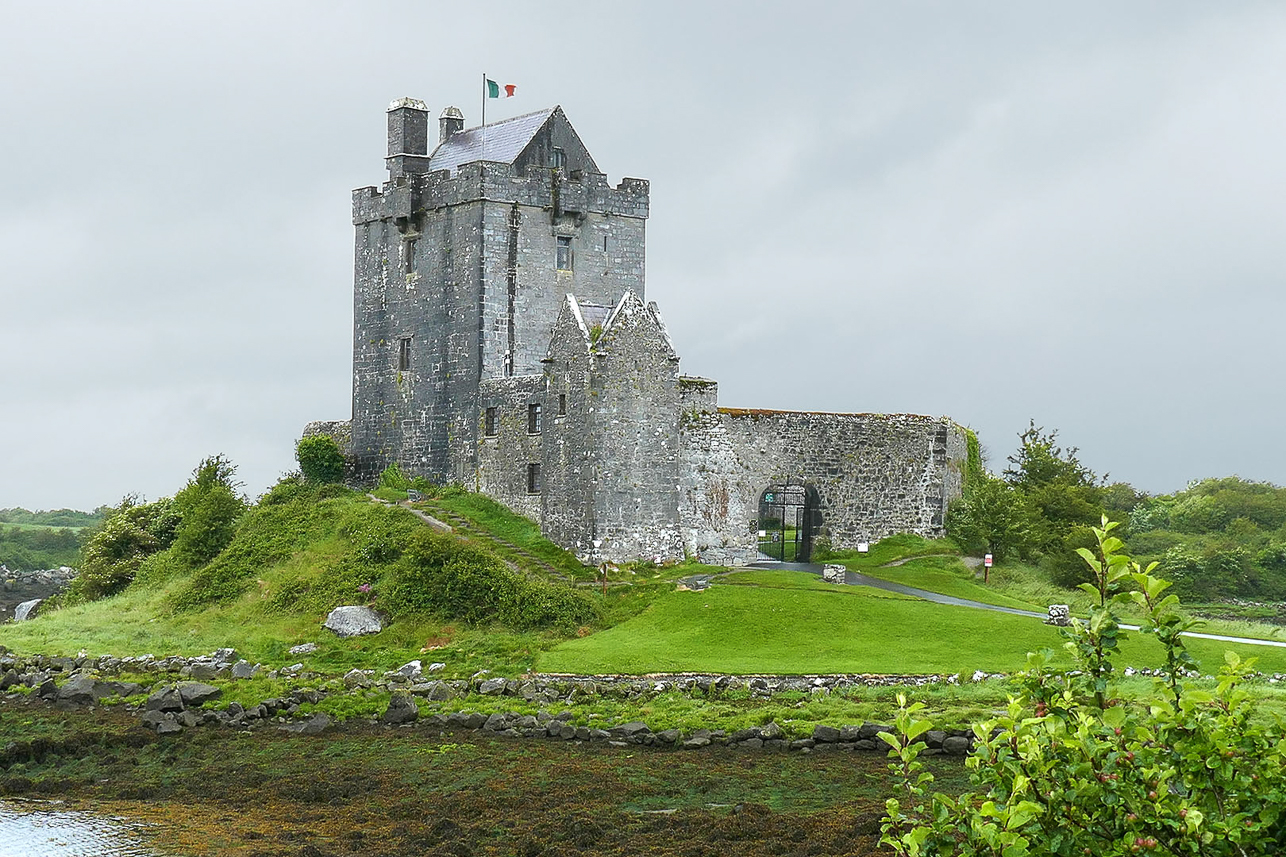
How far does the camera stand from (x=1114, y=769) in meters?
7.93

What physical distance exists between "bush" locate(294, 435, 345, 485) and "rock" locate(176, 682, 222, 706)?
18.9 m

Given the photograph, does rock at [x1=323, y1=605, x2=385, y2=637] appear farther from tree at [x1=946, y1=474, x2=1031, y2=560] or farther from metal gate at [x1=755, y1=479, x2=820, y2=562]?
tree at [x1=946, y1=474, x2=1031, y2=560]

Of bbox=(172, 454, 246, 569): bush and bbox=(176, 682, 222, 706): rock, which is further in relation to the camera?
bbox=(172, 454, 246, 569): bush

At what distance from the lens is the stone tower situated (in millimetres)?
40562

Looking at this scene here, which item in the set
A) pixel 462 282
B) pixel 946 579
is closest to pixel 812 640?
pixel 946 579

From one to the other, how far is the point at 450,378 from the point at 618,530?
27.7 ft

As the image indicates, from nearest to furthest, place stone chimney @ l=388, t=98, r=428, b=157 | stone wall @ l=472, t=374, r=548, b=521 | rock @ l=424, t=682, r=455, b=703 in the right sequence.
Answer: rock @ l=424, t=682, r=455, b=703 < stone wall @ l=472, t=374, r=548, b=521 < stone chimney @ l=388, t=98, r=428, b=157

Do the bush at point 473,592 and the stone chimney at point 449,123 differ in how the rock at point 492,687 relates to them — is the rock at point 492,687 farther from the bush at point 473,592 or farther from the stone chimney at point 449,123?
the stone chimney at point 449,123

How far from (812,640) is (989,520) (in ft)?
39.9

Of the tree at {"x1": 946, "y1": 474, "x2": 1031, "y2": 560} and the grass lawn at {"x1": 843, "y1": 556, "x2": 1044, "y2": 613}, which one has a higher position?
the tree at {"x1": 946, "y1": 474, "x2": 1031, "y2": 560}

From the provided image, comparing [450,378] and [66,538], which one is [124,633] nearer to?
[450,378]

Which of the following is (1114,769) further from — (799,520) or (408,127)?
(408,127)

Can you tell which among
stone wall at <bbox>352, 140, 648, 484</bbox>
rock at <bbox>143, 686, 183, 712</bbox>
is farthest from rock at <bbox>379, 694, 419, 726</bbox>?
stone wall at <bbox>352, 140, 648, 484</bbox>

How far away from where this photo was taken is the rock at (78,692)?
2570 centimetres
